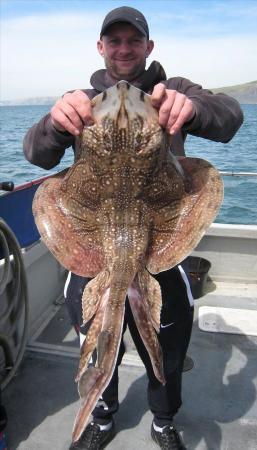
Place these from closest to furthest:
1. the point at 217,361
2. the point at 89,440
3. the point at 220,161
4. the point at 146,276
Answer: the point at 146,276 → the point at 89,440 → the point at 217,361 → the point at 220,161

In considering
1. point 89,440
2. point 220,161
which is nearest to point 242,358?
point 89,440

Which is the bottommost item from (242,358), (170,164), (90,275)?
(242,358)

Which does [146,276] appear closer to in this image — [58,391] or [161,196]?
[161,196]

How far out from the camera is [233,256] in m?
6.11

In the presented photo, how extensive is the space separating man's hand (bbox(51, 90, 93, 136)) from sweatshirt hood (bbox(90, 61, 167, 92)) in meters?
0.73

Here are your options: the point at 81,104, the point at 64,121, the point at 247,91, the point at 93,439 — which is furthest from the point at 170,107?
the point at 247,91

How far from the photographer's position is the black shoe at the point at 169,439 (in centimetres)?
322

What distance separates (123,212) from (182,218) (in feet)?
1.07

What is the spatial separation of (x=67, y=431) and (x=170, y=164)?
2.54 metres

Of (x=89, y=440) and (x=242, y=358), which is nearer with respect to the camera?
(x=89, y=440)

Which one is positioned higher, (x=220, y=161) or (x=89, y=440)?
(x=89, y=440)

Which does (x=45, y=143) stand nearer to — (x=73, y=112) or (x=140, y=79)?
(x=73, y=112)

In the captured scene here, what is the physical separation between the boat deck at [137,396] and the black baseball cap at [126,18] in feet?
10.0

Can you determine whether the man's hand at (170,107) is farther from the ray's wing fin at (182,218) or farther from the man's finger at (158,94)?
the ray's wing fin at (182,218)
